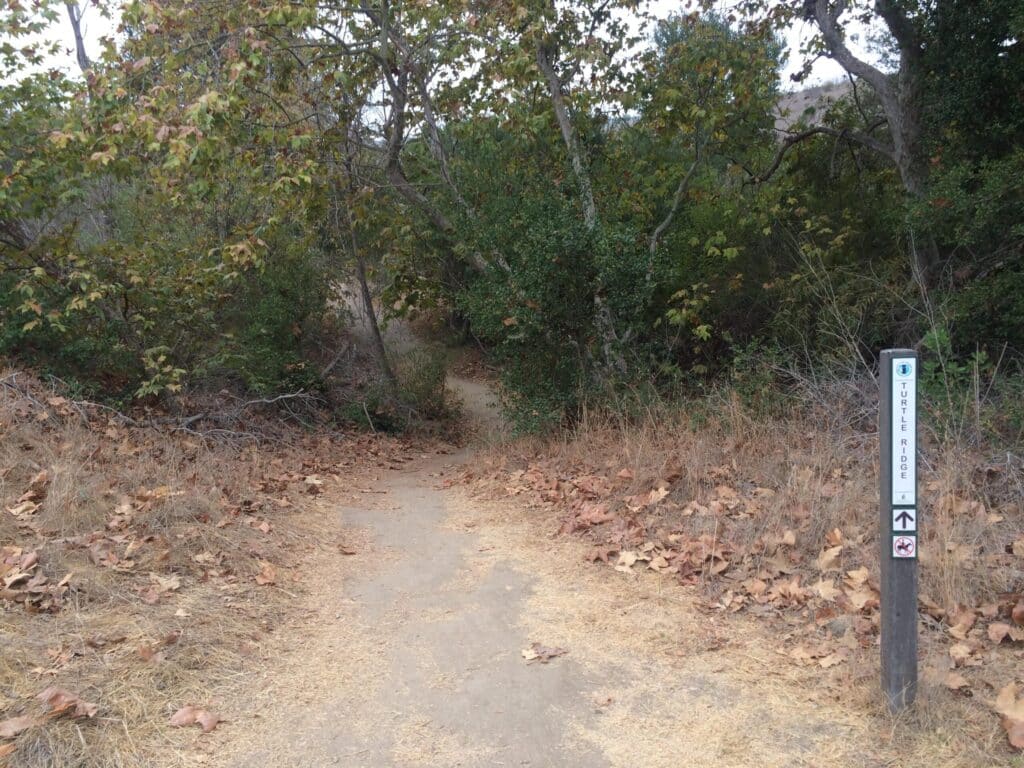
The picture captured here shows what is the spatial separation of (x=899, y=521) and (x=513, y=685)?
200 centimetres

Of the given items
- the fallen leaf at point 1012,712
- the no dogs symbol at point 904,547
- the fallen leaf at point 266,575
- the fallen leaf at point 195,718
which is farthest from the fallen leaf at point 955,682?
the fallen leaf at point 266,575

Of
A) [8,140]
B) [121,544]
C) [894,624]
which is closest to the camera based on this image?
[894,624]

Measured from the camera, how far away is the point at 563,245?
9312mm

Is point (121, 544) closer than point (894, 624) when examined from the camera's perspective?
No

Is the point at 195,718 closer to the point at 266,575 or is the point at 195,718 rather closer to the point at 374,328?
the point at 266,575

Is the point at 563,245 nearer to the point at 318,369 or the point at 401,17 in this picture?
the point at 401,17

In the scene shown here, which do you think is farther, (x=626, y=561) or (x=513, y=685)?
(x=626, y=561)

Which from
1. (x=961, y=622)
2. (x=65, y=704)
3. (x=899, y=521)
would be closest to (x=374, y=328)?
(x=65, y=704)

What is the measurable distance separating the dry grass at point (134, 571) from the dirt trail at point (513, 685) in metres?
0.29

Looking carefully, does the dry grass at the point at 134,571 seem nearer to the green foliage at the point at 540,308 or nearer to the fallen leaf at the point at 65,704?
the fallen leaf at the point at 65,704

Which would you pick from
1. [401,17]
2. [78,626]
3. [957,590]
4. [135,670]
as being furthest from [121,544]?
[401,17]

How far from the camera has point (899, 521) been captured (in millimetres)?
3307

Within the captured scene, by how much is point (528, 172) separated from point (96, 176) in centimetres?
596

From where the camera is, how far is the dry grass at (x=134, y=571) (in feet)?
11.5
